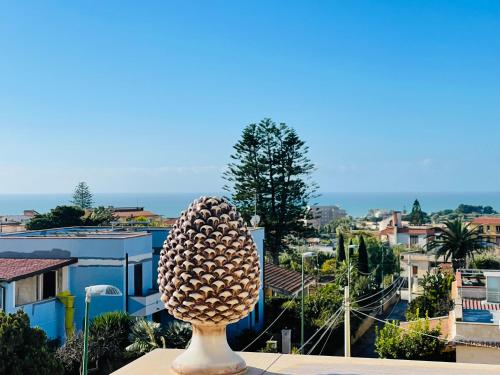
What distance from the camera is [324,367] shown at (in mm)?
2553

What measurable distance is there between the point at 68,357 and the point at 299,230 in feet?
58.7

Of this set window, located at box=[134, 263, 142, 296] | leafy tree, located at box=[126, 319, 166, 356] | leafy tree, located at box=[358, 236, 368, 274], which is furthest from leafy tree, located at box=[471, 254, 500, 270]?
leafy tree, located at box=[126, 319, 166, 356]

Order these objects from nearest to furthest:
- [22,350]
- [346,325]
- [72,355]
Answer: [22,350] → [72,355] → [346,325]

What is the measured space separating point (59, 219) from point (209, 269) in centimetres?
3038

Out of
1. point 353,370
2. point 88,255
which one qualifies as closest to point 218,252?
point 353,370

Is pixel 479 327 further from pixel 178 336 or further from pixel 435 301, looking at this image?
pixel 435 301

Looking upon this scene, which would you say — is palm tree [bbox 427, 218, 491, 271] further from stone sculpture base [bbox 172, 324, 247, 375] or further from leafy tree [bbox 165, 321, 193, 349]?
stone sculpture base [bbox 172, 324, 247, 375]

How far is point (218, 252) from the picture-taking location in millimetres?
2441

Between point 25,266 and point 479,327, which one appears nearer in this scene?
point 479,327

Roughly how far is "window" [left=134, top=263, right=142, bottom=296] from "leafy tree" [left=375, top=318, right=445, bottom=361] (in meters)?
5.46

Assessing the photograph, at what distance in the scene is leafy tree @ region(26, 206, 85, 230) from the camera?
102 ft

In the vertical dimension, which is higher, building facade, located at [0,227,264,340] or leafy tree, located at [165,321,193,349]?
building facade, located at [0,227,264,340]

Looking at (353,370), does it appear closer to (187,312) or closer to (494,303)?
(187,312)

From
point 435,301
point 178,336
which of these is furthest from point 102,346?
point 435,301
